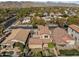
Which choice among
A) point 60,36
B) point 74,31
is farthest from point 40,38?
point 74,31

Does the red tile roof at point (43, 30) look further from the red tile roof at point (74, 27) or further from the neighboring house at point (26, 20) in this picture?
the red tile roof at point (74, 27)

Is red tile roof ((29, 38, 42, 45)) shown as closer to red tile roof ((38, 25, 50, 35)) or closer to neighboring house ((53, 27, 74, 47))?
red tile roof ((38, 25, 50, 35))

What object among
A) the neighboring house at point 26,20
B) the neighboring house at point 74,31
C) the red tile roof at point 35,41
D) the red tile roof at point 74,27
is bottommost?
the red tile roof at point 35,41

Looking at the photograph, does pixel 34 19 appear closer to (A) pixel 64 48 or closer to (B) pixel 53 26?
(B) pixel 53 26

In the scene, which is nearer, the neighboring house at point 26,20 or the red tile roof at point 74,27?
the red tile roof at point 74,27

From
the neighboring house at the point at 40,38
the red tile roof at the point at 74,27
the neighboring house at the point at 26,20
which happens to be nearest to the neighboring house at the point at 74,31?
the red tile roof at the point at 74,27

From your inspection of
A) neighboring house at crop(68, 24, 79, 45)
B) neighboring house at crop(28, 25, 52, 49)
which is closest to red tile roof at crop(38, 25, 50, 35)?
neighboring house at crop(28, 25, 52, 49)

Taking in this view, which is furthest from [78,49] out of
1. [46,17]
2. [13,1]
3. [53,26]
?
[13,1]
